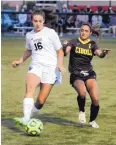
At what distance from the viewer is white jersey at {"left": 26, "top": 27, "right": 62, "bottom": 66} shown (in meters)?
8.23

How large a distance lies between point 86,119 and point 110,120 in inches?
16.6

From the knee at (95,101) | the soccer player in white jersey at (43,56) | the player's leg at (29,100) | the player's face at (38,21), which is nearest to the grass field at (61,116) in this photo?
the player's leg at (29,100)

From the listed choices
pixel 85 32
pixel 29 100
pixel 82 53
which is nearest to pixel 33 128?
pixel 29 100

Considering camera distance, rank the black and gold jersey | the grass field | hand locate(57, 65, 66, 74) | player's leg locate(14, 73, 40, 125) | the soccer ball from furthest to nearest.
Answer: the black and gold jersey
hand locate(57, 65, 66, 74)
player's leg locate(14, 73, 40, 125)
the soccer ball
the grass field

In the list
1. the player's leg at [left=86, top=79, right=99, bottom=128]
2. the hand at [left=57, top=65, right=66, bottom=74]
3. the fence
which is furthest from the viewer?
the fence

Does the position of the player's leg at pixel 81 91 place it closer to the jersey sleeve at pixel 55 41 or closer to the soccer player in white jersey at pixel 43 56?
the soccer player in white jersey at pixel 43 56

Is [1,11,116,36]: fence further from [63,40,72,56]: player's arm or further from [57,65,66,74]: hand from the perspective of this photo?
[57,65,66,74]: hand

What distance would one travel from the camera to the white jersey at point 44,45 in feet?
27.0

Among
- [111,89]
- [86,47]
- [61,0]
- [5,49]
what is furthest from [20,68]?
[61,0]

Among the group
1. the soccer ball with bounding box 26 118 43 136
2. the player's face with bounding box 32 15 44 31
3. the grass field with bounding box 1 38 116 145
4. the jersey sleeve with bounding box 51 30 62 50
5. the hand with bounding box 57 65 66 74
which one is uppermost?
the player's face with bounding box 32 15 44 31

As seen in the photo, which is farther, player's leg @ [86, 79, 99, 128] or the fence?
the fence

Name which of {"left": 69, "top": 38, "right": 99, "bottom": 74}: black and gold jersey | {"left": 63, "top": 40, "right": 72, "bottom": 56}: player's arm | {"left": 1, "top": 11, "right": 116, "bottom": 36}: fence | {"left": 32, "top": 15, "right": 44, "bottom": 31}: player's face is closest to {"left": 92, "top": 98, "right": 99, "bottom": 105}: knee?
Result: {"left": 69, "top": 38, "right": 99, "bottom": 74}: black and gold jersey

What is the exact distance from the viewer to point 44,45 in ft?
27.0

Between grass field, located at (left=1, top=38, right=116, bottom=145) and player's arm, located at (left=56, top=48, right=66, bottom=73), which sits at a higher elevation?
player's arm, located at (left=56, top=48, right=66, bottom=73)
